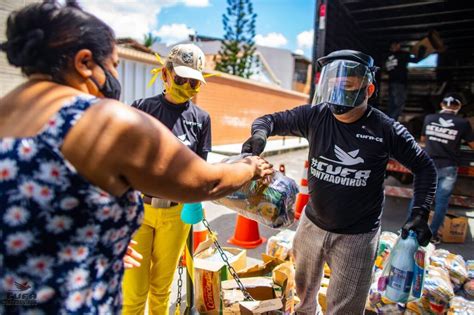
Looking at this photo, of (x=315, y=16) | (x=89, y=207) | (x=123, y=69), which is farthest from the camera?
(x=123, y=69)

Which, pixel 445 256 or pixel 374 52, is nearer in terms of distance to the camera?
pixel 445 256

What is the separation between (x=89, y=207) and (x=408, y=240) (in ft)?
6.54

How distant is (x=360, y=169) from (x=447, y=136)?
319cm

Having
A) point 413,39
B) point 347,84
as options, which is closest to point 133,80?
point 413,39

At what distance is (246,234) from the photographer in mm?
4477

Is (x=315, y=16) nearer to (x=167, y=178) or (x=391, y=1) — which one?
(x=391, y=1)

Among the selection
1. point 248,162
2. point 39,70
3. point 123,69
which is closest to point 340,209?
point 248,162

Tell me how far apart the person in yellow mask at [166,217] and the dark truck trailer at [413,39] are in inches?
102

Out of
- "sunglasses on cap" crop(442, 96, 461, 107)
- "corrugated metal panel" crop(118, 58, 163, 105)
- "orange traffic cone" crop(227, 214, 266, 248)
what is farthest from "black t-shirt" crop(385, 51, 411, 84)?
"corrugated metal panel" crop(118, 58, 163, 105)

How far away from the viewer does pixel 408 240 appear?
7.38 ft

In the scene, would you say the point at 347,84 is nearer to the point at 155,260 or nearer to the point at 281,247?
the point at 155,260

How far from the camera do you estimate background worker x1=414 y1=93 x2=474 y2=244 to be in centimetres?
463

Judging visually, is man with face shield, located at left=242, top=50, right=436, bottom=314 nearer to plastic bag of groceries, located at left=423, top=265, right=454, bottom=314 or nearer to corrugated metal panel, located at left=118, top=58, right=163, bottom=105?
plastic bag of groceries, located at left=423, top=265, right=454, bottom=314

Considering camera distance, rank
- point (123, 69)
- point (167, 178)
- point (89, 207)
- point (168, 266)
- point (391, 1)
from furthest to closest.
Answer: point (123, 69)
point (391, 1)
point (168, 266)
point (167, 178)
point (89, 207)
